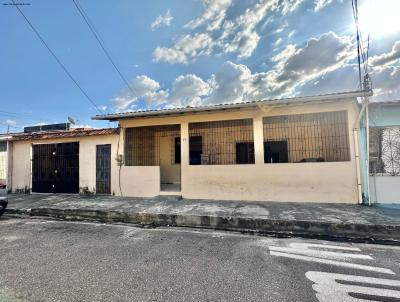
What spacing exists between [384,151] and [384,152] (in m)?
0.03

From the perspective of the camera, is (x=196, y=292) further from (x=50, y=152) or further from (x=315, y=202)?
(x=50, y=152)

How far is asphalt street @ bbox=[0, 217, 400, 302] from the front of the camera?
9.43ft

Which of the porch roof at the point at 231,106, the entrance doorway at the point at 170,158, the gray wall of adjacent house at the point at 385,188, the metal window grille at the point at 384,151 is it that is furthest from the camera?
the entrance doorway at the point at 170,158

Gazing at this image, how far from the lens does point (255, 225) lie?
19.3ft

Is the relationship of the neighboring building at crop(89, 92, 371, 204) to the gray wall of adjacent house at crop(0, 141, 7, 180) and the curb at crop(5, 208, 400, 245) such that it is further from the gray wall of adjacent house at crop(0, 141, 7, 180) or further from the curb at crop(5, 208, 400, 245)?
the gray wall of adjacent house at crop(0, 141, 7, 180)

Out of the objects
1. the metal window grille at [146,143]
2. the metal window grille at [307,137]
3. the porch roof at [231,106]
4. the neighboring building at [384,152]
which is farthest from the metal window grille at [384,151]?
the metal window grille at [146,143]

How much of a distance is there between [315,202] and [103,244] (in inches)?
267

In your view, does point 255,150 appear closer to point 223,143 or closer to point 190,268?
point 223,143

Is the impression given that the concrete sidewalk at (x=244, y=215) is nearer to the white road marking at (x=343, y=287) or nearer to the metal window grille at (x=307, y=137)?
the white road marking at (x=343, y=287)

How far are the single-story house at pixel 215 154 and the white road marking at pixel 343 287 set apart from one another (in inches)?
197

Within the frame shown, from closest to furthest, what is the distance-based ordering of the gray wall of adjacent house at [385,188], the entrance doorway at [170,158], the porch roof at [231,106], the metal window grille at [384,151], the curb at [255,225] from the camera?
1. the curb at [255,225]
2. the porch roof at [231,106]
3. the gray wall of adjacent house at [385,188]
4. the metal window grille at [384,151]
5. the entrance doorway at [170,158]

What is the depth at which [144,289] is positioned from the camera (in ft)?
9.75

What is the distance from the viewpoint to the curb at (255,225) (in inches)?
205

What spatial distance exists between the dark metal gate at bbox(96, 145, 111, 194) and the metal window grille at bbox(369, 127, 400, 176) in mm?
10145
